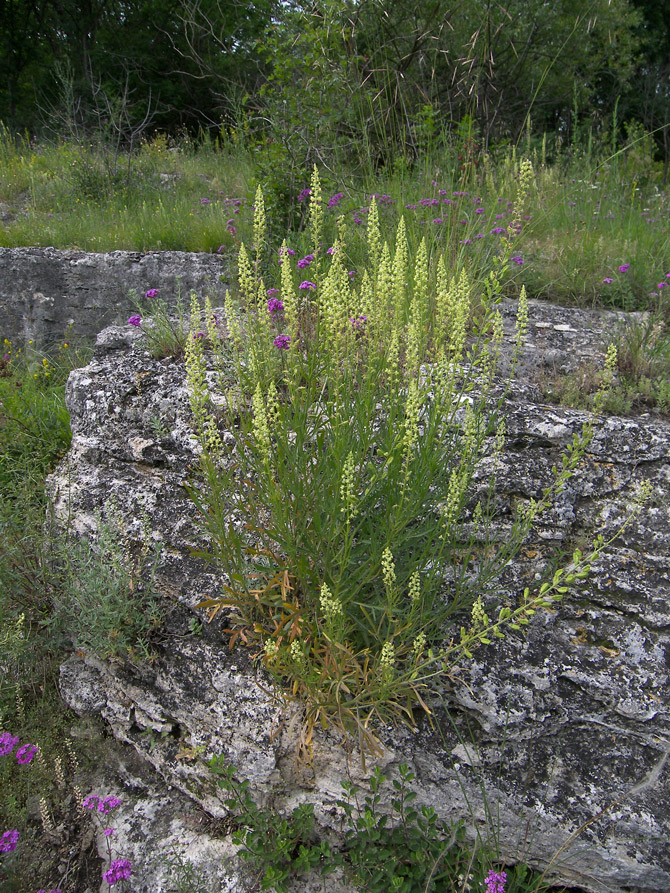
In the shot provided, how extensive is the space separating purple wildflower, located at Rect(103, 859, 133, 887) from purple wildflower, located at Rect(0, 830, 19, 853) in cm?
39

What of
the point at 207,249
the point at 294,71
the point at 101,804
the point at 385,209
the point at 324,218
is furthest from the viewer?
the point at 207,249

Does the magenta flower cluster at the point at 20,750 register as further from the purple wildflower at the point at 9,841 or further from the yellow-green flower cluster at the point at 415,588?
the yellow-green flower cluster at the point at 415,588

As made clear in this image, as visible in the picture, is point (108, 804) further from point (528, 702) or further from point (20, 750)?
point (528, 702)

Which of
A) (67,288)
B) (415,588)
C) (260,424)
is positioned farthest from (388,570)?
(67,288)

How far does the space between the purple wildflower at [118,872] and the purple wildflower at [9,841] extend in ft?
1.29

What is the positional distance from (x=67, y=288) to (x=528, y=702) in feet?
20.0

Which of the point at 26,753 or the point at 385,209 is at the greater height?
the point at 385,209

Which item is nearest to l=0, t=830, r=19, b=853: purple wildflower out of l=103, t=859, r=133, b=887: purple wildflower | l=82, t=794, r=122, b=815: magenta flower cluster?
l=82, t=794, r=122, b=815: magenta flower cluster

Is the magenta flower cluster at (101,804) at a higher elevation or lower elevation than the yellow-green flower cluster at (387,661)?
lower

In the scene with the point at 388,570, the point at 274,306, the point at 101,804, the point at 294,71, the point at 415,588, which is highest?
the point at 294,71

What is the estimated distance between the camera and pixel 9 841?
2.19 metres

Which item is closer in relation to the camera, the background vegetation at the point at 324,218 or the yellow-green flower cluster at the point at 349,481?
the yellow-green flower cluster at the point at 349,481

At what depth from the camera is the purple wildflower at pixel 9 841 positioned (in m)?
2.15

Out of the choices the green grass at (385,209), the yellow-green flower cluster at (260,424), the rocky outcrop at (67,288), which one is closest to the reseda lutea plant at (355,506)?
the yellow-green flower cluster at (260,424)
